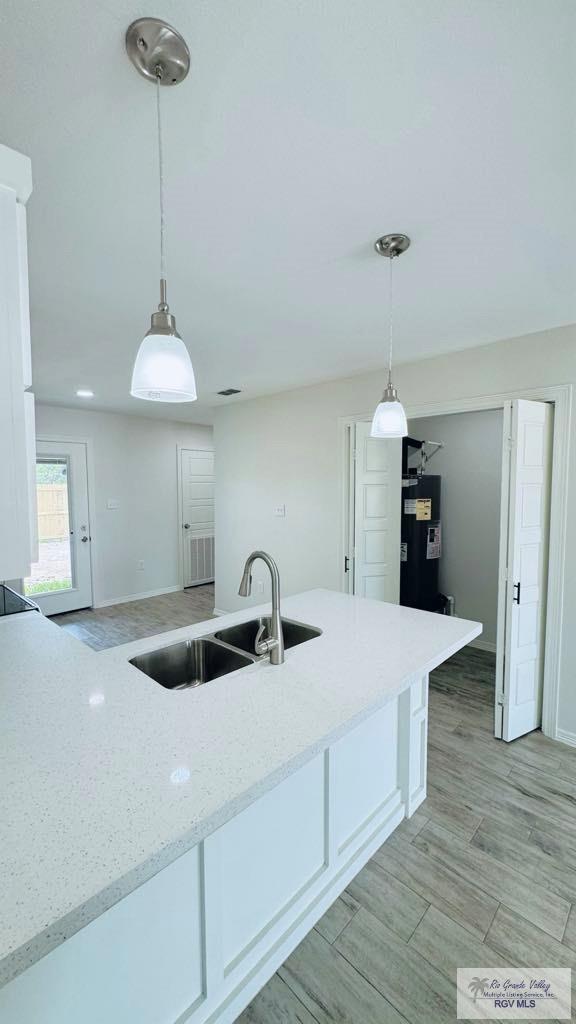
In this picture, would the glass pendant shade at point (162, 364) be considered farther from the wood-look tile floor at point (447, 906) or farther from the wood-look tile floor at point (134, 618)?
the wood-look tile floor at point (134, 618)

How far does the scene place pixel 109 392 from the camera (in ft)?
13.4

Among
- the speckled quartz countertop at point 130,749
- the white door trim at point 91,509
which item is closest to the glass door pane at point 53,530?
the white door trim at point 91,509

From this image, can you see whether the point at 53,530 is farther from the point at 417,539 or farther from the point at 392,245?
the point at 392,245

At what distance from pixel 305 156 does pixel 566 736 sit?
10.3 ft

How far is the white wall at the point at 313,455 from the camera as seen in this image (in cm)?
247

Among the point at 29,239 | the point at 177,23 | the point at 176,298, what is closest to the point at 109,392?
the point at 176,298

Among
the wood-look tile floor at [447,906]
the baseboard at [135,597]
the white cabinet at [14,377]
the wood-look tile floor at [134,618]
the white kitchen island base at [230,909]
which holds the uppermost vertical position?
the white cabinet at [14,377]

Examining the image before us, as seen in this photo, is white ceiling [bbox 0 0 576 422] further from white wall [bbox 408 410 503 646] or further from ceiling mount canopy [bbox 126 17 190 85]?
white wall [bbox 408 410 503 646]

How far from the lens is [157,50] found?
2.83 ft

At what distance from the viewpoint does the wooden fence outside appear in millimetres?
4770

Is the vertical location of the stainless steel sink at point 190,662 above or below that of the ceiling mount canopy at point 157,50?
below

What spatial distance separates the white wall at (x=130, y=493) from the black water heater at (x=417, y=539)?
3429mm

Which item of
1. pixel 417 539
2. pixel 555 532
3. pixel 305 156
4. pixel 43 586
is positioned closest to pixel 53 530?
pixel 43 586

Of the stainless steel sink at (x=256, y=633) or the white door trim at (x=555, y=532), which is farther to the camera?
the white door trim at (x=555, y=532)
